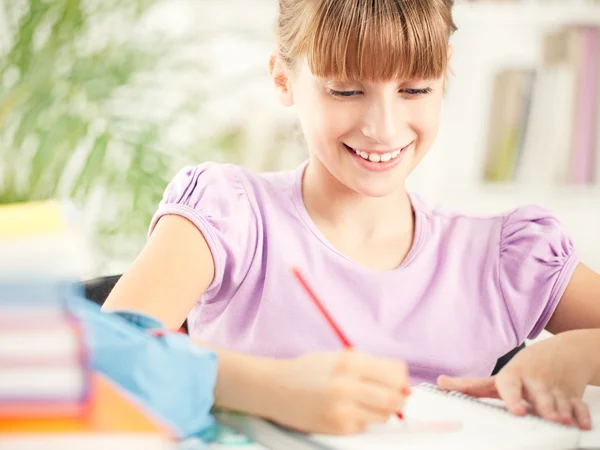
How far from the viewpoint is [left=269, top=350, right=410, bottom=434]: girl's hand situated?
61cm

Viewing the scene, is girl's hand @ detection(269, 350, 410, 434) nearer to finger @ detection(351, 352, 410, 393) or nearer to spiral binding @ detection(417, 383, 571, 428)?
finger @ detection(351, 352, 410, 393)

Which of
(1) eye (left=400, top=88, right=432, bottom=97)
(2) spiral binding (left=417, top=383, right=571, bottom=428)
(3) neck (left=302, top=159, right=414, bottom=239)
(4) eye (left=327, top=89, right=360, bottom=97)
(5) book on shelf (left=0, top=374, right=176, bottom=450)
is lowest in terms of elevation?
(2) spiral binding (left=417, top=383, right=571, bottom=428)

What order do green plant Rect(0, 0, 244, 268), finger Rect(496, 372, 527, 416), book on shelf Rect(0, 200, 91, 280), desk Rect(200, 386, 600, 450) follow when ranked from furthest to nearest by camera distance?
green plant Rect(0, 0, 244, 268) < finger Rect(496, 372, 527, 416) < desk Rect(200, 386, 600, 450) < book on shelf Rect(0, 200, 91, 280)

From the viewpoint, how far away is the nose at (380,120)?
2.91 feet

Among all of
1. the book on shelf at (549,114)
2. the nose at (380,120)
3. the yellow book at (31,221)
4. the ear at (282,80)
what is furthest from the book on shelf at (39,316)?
the book on shelf at (549,114)

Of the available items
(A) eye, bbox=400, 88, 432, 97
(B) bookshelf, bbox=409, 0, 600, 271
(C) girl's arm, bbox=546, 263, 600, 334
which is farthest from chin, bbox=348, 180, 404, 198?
(B) bookshelf, bbox=409, 0, 600, 271

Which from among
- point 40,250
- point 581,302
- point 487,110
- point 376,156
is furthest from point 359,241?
point 487,110

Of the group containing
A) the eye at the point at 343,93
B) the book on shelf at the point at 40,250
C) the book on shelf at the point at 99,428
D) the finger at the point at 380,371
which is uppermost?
the eye at the point at 343,93

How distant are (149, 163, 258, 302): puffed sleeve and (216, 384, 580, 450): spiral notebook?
0.32 metres

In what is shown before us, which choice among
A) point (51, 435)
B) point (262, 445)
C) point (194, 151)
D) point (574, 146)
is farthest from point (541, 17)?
point (51, 435)

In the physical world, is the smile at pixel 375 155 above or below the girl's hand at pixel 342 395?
above

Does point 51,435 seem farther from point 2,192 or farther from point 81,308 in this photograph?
point 2,192

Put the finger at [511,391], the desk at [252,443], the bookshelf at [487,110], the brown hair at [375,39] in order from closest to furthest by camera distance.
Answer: the desk at [252,443] → the finger at [511,391] → the brown hair at [375,39] → the bookshelf at [487,110]

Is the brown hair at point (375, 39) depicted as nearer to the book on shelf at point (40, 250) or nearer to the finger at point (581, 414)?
the finger at point (581, 414)
